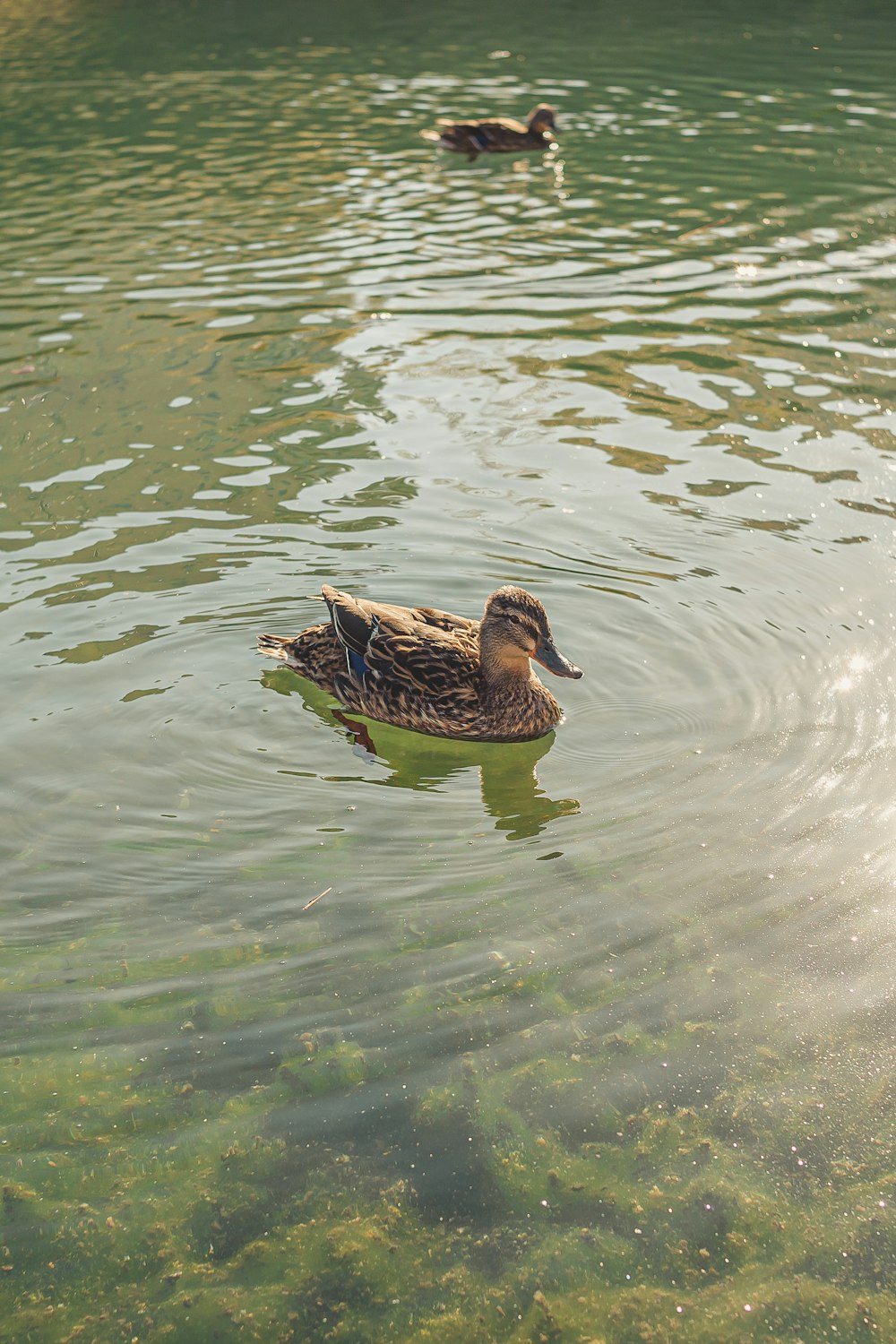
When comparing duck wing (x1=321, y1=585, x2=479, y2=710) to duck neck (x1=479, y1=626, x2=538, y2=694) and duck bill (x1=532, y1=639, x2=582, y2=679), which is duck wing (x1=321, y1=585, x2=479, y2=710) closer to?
duck neck (x1=479, y1=626, x2=538, y2=694)

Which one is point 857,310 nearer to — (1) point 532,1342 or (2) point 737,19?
(1) point 532,1342

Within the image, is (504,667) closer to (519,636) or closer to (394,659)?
(519,636)

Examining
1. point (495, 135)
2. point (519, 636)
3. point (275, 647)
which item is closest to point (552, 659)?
point (519, 636)

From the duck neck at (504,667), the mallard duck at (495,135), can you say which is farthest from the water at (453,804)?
the mallard duck at (495,135)

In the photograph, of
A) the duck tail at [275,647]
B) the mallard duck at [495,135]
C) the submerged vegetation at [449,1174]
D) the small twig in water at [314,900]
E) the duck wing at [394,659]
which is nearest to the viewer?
the submerged vegetation at [449,1174]

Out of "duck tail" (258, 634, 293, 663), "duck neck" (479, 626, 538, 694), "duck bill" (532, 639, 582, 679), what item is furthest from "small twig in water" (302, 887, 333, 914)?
"duck tail" (258, 634, 293, 663)

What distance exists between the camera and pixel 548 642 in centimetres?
750

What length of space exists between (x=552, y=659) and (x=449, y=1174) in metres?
3.31

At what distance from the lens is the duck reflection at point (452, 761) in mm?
6812

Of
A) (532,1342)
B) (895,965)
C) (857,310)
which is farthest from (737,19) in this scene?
(532,1342)

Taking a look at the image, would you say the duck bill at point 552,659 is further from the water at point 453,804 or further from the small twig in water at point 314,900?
the small twig in water at point 314,900

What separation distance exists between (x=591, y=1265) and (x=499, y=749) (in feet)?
11.4

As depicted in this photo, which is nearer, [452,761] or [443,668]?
[452,761]

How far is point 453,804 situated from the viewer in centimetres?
694
